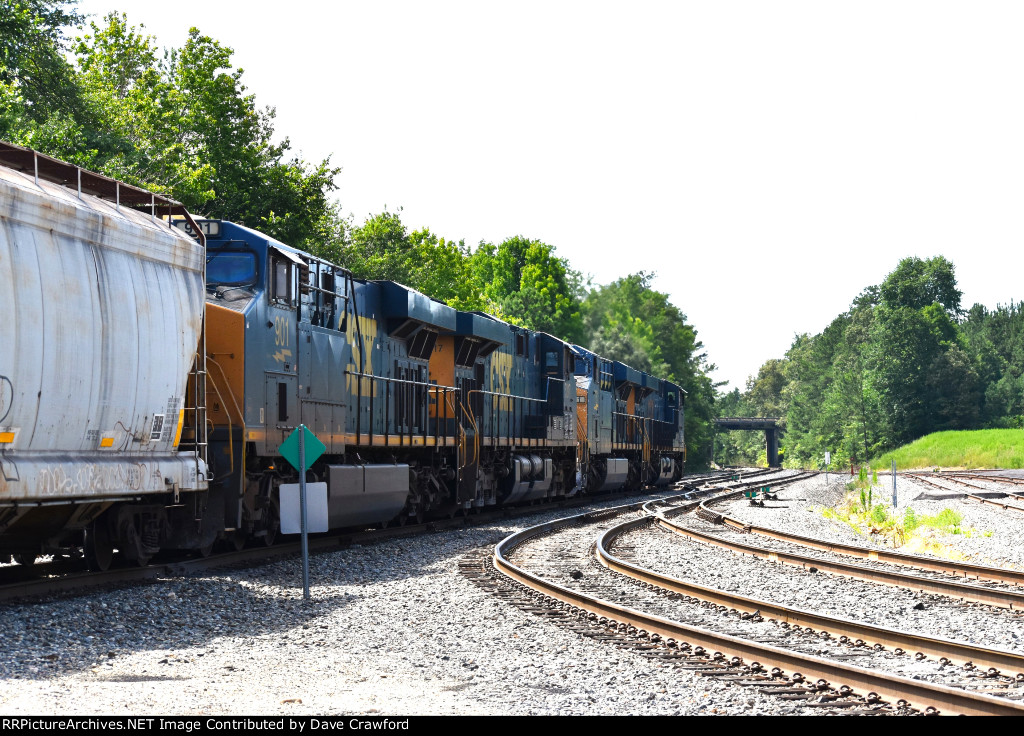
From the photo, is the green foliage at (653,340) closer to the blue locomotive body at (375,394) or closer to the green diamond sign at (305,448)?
the blue locomotive body at (375,394)

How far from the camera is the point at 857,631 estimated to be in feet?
27.8

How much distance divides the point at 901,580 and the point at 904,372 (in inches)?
3367

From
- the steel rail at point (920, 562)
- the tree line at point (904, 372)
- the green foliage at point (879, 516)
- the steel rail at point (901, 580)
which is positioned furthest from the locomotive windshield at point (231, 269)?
the tree line at point (904, 372)

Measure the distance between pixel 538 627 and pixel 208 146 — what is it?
29.2 m

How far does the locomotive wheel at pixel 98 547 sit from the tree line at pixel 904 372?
283ft

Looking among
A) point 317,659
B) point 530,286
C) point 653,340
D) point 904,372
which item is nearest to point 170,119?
point 317,659

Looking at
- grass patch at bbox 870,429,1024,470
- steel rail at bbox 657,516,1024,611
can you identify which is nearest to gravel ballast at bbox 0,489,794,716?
steel rail at bbox 657,516,1024,611

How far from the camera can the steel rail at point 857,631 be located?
280 inches

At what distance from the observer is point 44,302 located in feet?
30.9

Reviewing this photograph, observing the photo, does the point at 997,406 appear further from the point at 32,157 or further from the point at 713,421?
the point at 32,157

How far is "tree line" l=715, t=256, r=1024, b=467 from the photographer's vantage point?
9006 cm

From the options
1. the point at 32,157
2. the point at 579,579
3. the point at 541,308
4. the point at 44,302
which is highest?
the point at 541,308

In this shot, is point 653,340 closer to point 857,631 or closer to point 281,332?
point 281,332
